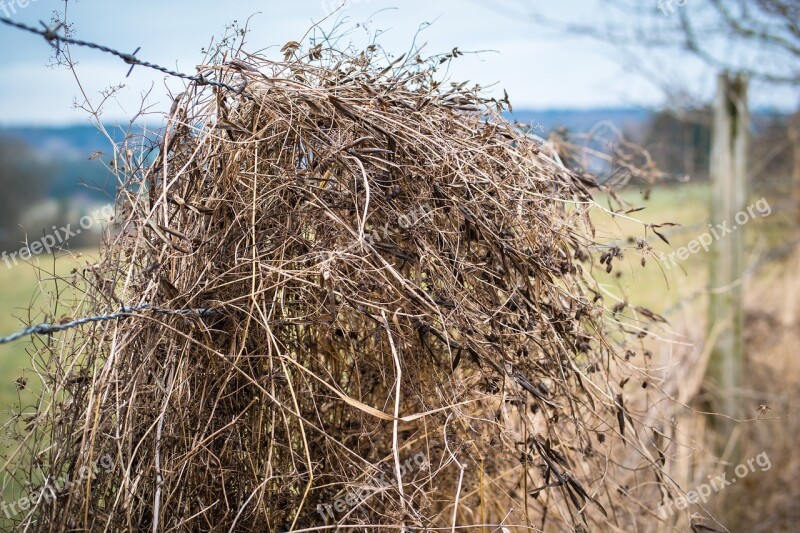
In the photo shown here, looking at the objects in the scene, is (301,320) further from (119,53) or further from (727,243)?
(727,243)

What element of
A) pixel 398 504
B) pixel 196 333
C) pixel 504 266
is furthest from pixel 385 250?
pixel 398 504

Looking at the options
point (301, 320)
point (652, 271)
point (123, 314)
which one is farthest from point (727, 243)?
point (123, 314)

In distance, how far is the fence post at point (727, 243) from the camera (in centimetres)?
505

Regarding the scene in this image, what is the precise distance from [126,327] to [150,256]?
0.19 meters

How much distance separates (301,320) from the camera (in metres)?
1.77

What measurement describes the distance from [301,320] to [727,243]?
4230mm

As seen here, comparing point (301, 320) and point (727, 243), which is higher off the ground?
point (727, 243)

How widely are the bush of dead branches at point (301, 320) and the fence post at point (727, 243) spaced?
11.5 ft

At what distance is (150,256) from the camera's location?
1.75 m

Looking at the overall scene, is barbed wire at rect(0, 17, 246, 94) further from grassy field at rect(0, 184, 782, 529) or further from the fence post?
the fence post

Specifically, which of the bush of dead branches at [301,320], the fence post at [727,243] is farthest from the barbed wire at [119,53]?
the fence post at [727,243]

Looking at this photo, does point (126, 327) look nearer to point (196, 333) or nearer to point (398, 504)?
point (196, 333)

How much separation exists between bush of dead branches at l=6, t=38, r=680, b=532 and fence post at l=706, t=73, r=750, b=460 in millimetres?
3504

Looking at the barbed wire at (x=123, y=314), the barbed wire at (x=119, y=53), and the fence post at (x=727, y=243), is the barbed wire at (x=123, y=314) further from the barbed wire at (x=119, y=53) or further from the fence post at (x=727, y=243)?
the fence post at (x=727, y=243)
